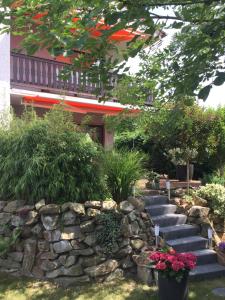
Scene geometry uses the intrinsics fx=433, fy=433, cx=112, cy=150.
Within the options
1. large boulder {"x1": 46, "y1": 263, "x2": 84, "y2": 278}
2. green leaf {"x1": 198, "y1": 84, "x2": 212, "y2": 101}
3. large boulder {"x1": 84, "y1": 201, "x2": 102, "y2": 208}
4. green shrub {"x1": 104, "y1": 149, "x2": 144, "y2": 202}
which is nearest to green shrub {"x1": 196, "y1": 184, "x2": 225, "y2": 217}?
green shrub {"x1": 104, "y1": 149, "x2": 144, "y2": 202}

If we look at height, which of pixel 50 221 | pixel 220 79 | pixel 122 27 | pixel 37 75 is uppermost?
pixel 37 75

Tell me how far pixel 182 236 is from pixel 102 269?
2412 millimetres

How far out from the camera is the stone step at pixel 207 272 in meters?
8.54

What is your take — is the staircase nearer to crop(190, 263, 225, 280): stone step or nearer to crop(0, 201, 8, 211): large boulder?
crop(190, 263, 225, 280): stone step

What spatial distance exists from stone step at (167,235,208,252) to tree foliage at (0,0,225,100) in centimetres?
425

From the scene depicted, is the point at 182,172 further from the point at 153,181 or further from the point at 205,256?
the point at 205,256

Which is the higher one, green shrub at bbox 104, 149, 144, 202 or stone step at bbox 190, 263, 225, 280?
green shrub at bbox 104, 149, 144, 202

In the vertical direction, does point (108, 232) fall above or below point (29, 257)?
above

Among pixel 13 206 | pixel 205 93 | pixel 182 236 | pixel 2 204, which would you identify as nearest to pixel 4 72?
pixel 2 204

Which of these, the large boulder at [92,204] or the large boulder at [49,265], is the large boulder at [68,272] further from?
the large boulder at [92,204]

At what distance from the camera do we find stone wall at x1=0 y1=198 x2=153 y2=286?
8258mm

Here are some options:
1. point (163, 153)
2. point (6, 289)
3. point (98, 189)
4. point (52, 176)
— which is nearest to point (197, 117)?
point (163, 153)

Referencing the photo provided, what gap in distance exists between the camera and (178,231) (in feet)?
32.1

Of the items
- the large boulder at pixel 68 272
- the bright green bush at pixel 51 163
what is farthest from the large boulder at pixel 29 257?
the bright green bush at pixel 51 163
